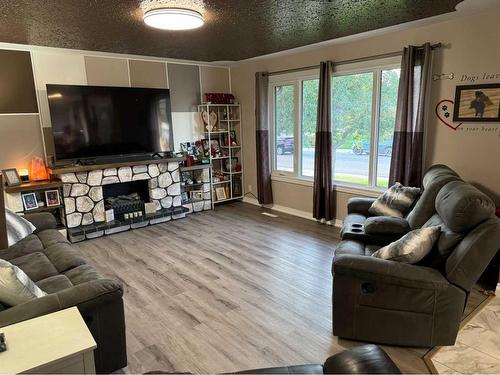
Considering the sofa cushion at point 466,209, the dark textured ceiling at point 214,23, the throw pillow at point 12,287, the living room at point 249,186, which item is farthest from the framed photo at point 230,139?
the throw pillow at point 12,287

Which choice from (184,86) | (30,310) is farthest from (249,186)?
(30,310)

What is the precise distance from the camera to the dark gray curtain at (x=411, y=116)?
358 centimetres

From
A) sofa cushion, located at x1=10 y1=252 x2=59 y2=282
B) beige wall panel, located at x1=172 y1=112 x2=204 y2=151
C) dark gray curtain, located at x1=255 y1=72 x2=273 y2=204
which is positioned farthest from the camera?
beige wall panel, located at x1=172 y1=112 x2=204 y2=151

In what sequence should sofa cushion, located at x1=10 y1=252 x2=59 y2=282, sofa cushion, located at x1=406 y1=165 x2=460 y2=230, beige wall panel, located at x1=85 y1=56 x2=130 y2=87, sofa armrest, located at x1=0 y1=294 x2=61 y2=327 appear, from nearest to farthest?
Result: sofa armrest, located at x1=0 y1=294 x2=61 y2=327 → sofa cushion, located at x1=10 y1=252 x2=59 y2=282 → sofa cushion, located at x1=406 y1=165 x2=460 y2=230 → beige wall panel, located at x1=85 y1=56 x2=130 y2=87

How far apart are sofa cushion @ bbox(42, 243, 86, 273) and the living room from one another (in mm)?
21

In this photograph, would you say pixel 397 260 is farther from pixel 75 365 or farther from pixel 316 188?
pixel 316 188

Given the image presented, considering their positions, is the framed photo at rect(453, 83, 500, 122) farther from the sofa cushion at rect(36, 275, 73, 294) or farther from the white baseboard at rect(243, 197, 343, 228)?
the sofa cushion at rect(36, 275, 73, 294)

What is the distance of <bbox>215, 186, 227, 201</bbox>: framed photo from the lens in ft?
19.9

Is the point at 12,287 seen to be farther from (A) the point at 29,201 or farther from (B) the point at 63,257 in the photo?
(A) the point at 29,201

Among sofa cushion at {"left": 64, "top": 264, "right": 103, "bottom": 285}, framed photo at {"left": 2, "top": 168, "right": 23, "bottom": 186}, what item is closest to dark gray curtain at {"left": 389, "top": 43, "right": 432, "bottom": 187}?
sofa cushion at {"left": 64, "top": 264, "right": 103, "bottom": 285}

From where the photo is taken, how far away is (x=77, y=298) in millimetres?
1846

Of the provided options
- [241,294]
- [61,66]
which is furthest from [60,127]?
[241,294]

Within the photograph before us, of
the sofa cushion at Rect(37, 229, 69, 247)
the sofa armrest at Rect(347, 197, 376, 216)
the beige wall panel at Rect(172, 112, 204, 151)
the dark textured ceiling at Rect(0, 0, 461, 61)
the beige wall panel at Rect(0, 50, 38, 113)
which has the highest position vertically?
the dark textured ceiling at Rect(0, 0, 461, 61)

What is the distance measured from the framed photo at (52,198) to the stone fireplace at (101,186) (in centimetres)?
10
